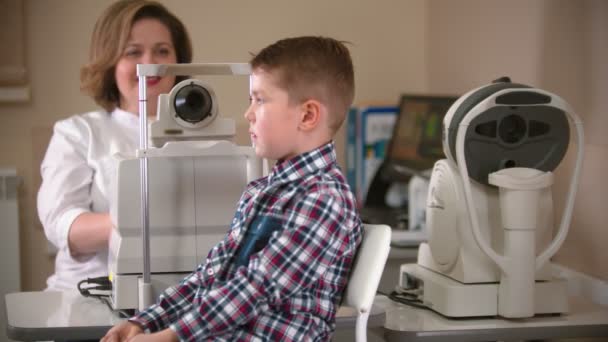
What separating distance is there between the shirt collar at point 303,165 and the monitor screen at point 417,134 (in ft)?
5.48

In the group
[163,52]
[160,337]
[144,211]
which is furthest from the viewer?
[163,52]

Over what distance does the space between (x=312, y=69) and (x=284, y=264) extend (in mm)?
340

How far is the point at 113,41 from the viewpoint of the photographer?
2.46 metres

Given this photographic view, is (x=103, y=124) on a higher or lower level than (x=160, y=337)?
higher

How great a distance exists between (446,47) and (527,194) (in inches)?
74.8

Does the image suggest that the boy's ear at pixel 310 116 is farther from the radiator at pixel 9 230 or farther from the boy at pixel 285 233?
the radiator at pixel 9 230

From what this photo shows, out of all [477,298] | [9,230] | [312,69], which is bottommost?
[9,230]

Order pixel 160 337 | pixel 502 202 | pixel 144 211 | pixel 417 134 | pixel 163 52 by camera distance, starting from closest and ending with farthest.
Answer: pixel 160 337
pixel 144 211
pixel 502 202
pixel 163 52
pixel 417 134


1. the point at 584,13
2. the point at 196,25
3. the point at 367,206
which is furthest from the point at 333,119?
the point at 196,25

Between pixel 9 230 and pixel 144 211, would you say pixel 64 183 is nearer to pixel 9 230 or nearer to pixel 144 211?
pixel 144 211

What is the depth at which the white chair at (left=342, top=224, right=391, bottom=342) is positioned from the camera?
1442 millimetres

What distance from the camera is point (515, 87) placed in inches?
71.5

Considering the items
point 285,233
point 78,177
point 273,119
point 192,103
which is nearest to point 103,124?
point 78,177

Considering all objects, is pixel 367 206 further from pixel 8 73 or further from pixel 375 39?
pixel 8 73
